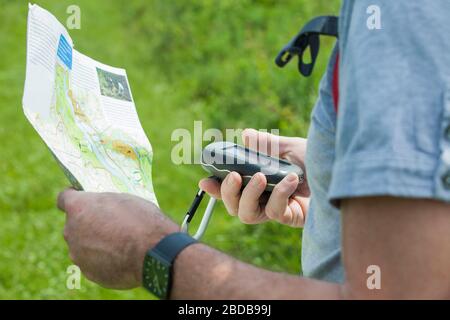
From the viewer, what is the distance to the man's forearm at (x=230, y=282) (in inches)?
42.2

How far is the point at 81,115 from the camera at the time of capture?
1508mm

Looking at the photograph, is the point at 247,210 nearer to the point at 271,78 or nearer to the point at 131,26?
the point at 271,78

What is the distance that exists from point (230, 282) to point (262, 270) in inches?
2.1

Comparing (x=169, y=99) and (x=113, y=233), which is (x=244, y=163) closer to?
(x=113, y=233)

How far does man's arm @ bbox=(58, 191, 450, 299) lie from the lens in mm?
953

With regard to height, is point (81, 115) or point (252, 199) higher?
point (81, 115)

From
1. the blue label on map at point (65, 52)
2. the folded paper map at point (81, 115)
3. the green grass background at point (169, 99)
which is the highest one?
the blue label on map at point (65, 52)

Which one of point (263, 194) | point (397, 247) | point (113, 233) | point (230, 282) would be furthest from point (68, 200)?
point (397, 247)

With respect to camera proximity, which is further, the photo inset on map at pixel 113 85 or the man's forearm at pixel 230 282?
the photo inset on map at pixel 113 85

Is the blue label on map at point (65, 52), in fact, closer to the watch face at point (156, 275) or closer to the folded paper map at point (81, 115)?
the folded paper map at point (81, 115)

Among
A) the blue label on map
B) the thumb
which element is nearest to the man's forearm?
the blue label on map

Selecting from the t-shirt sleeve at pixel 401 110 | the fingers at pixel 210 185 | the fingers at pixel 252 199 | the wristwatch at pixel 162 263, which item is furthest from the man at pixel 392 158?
the fingers at pixel 210 185
